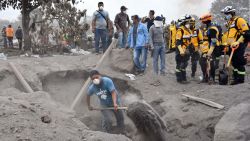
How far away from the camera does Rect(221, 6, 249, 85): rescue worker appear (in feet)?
32.5

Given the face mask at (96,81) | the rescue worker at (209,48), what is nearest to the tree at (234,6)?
the rescue worker at (209,48)

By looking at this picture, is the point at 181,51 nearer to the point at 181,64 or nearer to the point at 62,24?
the point at 181,64

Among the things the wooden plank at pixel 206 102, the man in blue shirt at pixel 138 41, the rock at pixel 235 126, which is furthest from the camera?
the man in blue shirt at pixel 138 41

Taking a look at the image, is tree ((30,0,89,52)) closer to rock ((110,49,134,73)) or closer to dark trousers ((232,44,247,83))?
rock ((110,49,134,73))

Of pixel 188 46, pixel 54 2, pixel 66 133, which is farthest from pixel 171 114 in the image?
pixel 54 2

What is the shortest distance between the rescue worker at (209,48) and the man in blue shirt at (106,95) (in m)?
2.81

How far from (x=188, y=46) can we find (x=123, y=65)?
2380 mm

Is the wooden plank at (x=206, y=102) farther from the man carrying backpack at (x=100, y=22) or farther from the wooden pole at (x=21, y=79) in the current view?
the man carrying backpack at (x=100, y=22)

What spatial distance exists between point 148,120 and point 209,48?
326cm

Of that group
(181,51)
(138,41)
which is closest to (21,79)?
(138,41)

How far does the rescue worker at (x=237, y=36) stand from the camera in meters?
9.90

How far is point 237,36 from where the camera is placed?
10086mm

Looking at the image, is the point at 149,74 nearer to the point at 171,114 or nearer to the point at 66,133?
the point at 171,114

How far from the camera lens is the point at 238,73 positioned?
10367 millimetres
